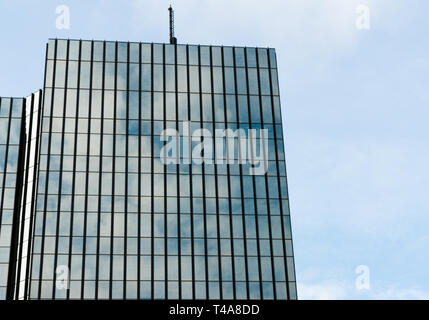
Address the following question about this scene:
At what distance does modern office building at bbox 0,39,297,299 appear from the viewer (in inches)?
2518

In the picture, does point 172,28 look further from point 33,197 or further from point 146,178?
point 33,197

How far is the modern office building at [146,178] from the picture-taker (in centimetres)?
6397

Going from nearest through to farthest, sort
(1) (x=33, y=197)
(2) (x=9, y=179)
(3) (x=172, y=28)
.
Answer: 1. (1) (x=33, y=197)
2. (2) (x=9, y=179)
3. (3) (x=172, y=28)

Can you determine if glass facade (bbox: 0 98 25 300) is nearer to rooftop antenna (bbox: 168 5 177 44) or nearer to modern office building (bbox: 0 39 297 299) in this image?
modern office building (bbox: 0 39 297 299)

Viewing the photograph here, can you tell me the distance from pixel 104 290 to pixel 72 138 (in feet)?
57.7

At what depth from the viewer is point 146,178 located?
6838cm

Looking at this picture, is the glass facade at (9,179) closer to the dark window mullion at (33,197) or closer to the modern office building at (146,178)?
the modern office building at (146,178)

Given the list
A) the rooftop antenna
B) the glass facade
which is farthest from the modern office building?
the rooftop antenna

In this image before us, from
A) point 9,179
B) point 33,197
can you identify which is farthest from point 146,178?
point 9,179

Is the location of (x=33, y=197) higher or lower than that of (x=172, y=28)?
lower

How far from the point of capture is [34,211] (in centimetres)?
6638

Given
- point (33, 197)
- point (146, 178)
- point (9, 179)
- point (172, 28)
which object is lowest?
point (33, 197)

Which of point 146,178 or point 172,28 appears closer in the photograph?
point 146,178
